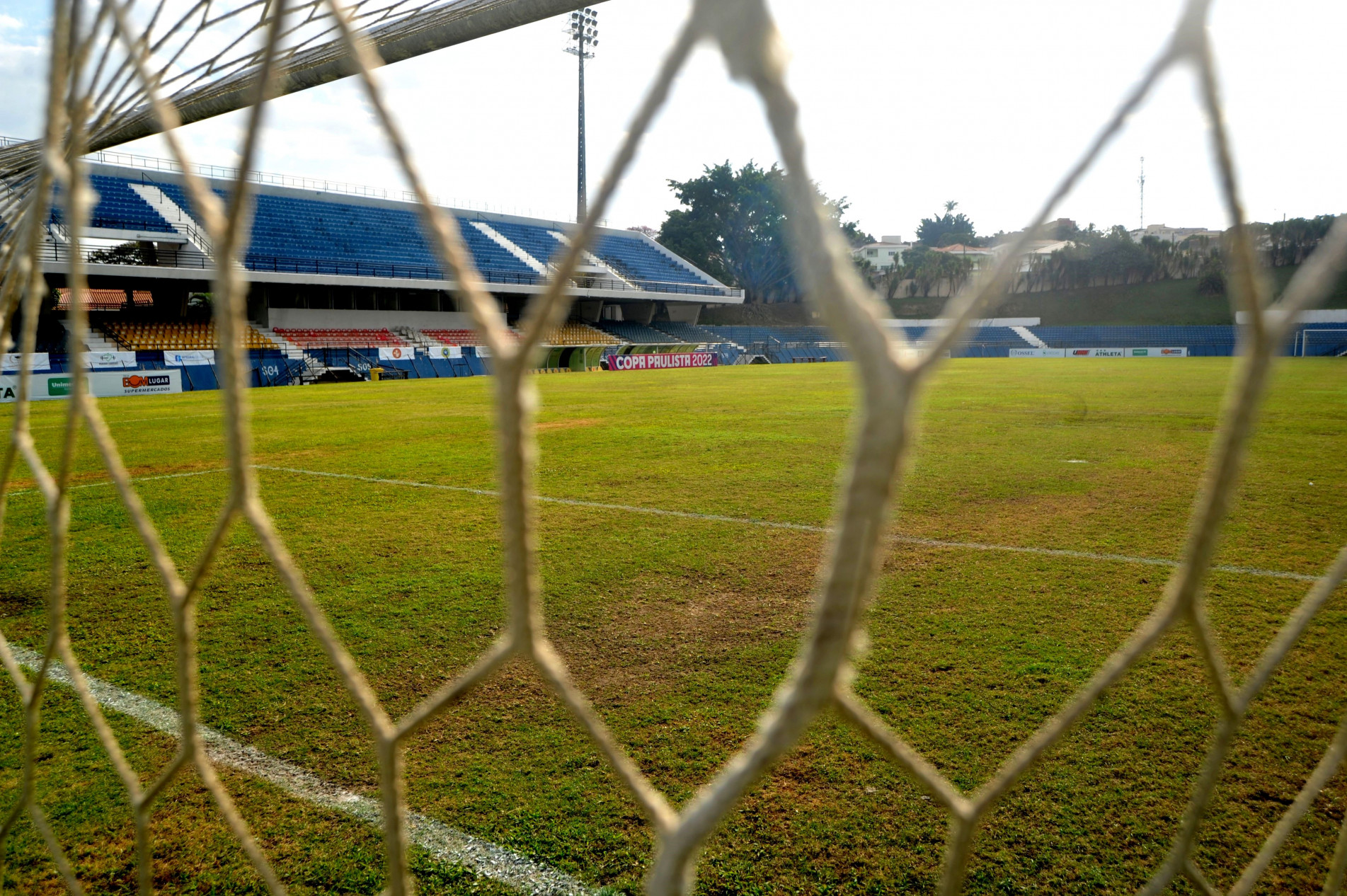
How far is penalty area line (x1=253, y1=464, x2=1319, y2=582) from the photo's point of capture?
3.50 metres

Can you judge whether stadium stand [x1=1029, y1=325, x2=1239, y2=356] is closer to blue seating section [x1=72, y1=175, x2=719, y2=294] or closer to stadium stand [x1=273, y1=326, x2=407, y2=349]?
blue seating section [x1=72, y1=175, x2=719, y2=294]

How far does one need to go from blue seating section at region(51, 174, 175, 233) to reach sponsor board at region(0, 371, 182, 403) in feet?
24.9

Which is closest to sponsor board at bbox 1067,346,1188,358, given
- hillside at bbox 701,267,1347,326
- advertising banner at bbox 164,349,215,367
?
hillside at bbox 701,267,1347,326

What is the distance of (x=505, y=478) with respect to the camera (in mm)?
716

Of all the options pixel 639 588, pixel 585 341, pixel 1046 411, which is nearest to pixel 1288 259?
pixel 585 341

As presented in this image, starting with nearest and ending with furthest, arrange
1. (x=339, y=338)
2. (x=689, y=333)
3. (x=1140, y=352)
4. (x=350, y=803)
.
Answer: (x=350, y=803), (x=339, y=338), (x=1140, y=352), (x=689, y=333)

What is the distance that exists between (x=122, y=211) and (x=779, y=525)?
83.8 ft

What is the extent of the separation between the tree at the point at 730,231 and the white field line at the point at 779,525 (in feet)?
136

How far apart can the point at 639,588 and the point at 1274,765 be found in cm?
211

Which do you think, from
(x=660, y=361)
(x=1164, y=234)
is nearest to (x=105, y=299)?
(x=660, y=361)

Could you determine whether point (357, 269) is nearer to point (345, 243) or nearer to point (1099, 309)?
point (345, 243)

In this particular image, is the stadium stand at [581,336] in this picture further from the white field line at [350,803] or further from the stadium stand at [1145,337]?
the white field line at [350,803]

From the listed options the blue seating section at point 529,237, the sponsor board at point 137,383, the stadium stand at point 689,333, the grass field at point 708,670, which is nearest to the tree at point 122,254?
the sponsor board at point 137,383

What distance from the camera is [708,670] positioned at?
2.61 meters
